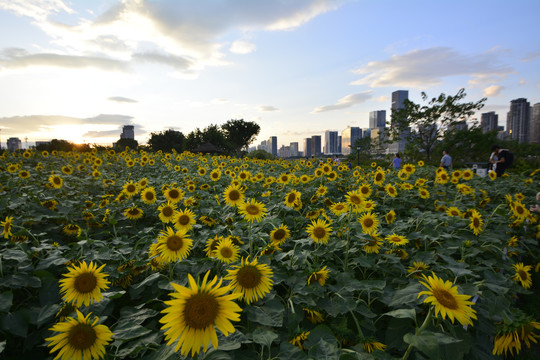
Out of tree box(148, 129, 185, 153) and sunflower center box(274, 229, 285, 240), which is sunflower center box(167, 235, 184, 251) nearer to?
sunflower center box(274, 229, 285, 240)

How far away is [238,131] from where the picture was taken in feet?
225

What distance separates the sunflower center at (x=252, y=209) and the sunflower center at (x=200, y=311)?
1503mm

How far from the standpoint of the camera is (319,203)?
448cm

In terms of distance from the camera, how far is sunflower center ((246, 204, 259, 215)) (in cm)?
267

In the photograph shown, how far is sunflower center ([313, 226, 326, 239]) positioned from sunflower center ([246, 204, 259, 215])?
633mm

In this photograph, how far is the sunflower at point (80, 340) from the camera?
127cm

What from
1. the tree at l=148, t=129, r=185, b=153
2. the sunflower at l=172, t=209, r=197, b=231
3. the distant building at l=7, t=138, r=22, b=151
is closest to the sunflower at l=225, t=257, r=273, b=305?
the sunflower at l=172, t=209, r=197, b=231

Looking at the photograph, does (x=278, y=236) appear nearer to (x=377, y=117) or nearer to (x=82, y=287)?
(x=82, y=287)

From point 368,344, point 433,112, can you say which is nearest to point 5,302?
point 368,344

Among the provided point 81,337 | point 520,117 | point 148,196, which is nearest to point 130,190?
point 148,196

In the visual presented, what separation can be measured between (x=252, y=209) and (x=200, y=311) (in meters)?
1.60

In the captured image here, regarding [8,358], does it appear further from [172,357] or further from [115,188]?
[115,188]

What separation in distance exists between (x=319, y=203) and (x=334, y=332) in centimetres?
287

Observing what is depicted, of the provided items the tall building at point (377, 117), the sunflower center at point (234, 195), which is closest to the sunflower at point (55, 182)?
the sunflower center at point (234, 195)
